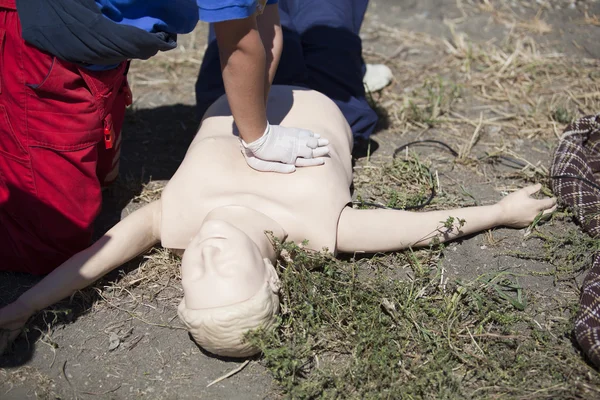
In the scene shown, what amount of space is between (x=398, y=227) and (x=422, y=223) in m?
0.11

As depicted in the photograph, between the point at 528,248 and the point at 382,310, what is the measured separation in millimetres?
756

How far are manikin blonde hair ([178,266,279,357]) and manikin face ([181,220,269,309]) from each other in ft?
0.07

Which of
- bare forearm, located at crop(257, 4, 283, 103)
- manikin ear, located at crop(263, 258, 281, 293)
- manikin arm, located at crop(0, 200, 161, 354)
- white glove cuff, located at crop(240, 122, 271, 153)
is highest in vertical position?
bare forearm, located at crop(257, 4, 283, 103)

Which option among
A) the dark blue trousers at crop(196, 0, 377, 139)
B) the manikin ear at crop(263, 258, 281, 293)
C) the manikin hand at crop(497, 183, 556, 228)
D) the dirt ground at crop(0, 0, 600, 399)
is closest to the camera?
the manikin ear at crop(263, 258, 281, 293)

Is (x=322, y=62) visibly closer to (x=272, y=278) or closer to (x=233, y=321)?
(x=272, y=278)

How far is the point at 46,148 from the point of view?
256cm

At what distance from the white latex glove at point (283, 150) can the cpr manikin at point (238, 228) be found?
0.04 m

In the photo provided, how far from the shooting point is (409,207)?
2969 millimetres

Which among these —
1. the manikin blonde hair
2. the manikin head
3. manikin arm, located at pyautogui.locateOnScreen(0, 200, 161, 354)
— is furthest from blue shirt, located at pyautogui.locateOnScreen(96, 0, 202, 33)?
the manikin blonde hair

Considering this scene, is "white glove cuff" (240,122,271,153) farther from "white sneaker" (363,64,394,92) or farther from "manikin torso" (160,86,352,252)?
"white sneaker" (363,64,394,92)

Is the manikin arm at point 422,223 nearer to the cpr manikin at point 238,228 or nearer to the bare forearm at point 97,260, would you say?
the cpr manikin at point 238,228

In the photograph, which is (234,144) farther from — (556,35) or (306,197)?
(556,35)

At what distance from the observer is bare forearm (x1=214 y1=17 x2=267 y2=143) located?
225 centimetres

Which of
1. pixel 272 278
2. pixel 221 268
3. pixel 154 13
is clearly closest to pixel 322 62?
pixel 154 13
